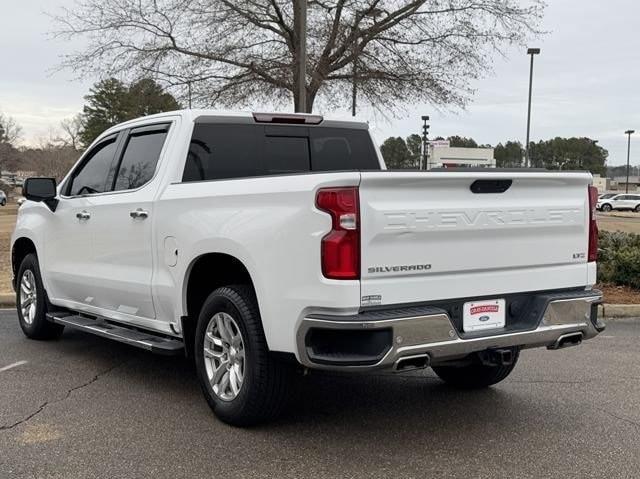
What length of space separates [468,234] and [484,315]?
48cm

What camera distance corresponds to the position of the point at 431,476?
360 cm

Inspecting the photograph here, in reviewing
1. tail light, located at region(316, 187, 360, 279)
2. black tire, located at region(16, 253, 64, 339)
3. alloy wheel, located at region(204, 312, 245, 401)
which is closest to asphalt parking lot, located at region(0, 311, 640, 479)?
alloy wheel, located at region(204, 312, 245, 401)

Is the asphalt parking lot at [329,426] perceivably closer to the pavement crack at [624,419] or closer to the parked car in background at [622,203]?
the pavement crack at [624,419]

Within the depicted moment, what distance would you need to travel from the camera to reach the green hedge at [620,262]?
9.48 m

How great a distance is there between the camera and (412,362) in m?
3.65

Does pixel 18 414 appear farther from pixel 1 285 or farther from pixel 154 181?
pixel 1 285

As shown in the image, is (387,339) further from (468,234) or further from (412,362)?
(468,234)

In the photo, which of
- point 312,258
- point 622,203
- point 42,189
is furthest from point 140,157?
point 622,203

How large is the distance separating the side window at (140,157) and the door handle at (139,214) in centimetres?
28

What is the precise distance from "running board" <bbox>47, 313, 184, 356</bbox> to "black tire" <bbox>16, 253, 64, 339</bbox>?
1.18ft

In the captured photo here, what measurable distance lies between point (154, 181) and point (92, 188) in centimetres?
117

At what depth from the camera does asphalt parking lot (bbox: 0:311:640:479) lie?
3736 millimetres

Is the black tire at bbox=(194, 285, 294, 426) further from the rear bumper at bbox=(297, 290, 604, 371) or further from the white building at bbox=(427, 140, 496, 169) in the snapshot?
the white building at bbox=(427, 140, 496, 169)

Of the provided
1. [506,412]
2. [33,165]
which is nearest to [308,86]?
[506,412]
